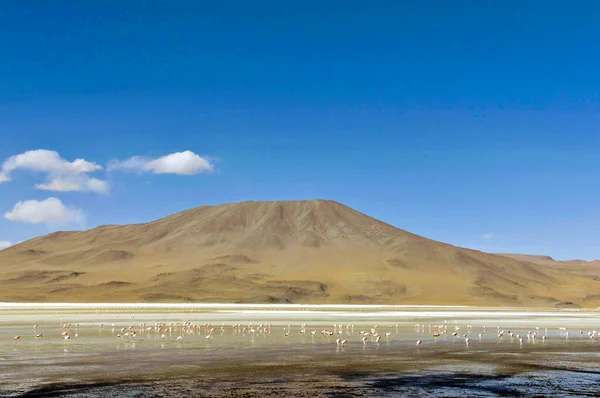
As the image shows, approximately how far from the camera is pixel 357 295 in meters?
144

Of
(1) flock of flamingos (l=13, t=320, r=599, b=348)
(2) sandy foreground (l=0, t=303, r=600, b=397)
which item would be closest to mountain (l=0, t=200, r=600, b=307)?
(1) flock of flamingos (l=13, t=320, r=599, b=348)

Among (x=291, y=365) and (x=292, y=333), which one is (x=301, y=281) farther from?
(x=291, y=365)

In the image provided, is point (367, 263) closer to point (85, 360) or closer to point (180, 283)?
point (180, 283)

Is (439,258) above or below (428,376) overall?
above

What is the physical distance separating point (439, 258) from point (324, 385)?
17823 centimetres

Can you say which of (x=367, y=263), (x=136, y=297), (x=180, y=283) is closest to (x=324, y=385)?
(x=136, y=297)

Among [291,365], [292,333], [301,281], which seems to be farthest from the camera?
[301,281]

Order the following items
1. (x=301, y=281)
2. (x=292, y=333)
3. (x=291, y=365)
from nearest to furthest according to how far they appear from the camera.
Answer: (x=291, y=365) < (x=292, y=333) < (x=301, y=281)

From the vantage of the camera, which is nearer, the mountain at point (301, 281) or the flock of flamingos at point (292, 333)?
the flock of flamingos at point (292, 333)

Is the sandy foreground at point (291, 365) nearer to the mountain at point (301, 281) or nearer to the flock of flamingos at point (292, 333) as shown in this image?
the flock of flamingos at point (292, 333)

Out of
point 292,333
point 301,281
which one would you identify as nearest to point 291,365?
point 292,333

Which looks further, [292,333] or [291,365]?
[292,333]

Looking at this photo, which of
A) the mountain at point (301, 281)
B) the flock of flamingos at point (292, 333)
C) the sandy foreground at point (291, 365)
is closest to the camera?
the sandy foreground at point (291, 365)

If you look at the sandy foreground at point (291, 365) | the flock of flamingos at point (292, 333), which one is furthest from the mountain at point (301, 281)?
the sandy foreground at point (291, 365)
